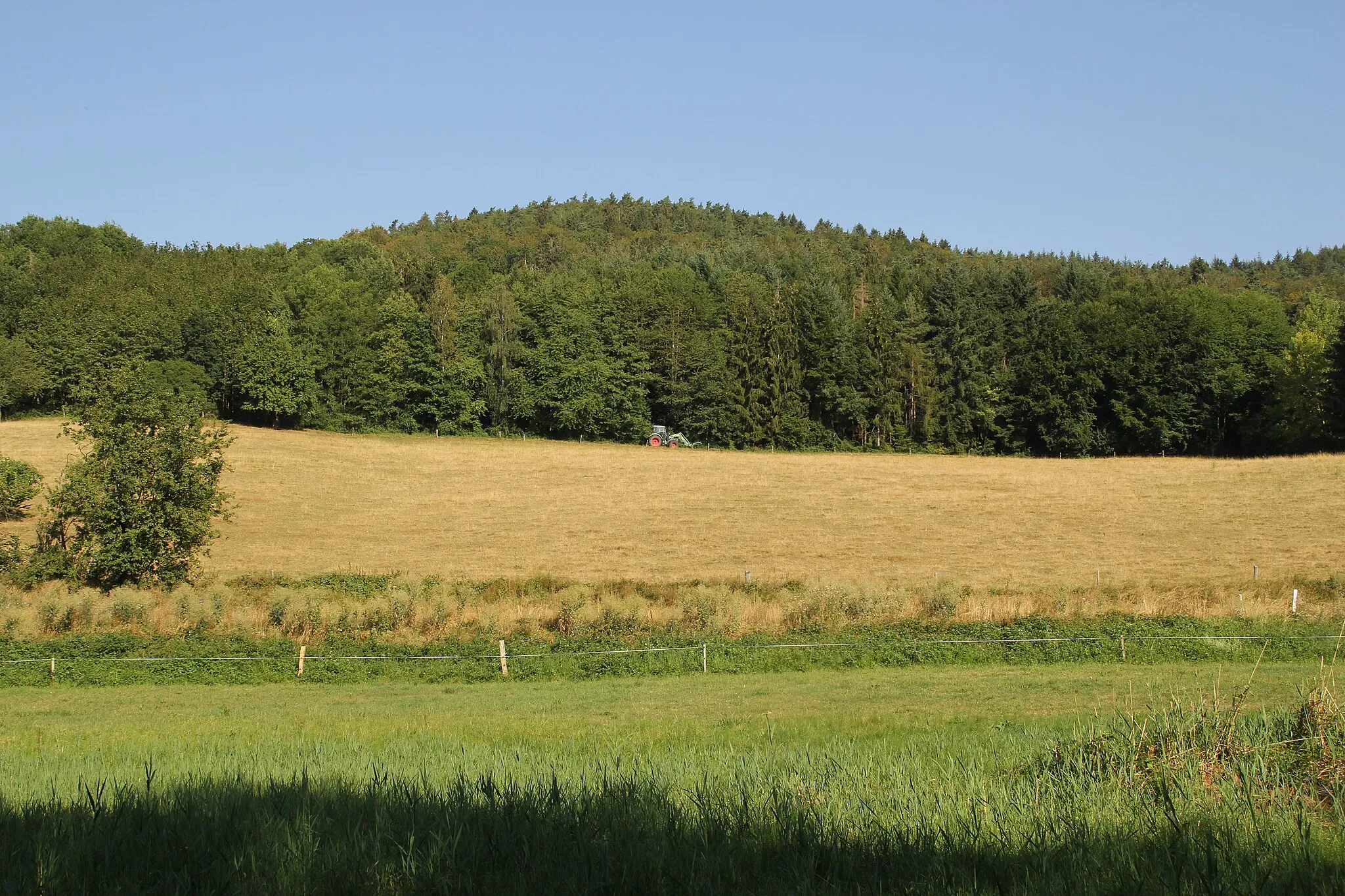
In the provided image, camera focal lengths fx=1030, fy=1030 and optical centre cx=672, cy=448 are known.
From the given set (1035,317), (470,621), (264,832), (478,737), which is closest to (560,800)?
(264,832)

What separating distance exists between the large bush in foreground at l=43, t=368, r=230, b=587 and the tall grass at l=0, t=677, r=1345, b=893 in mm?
24666

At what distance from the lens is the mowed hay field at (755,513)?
133ft

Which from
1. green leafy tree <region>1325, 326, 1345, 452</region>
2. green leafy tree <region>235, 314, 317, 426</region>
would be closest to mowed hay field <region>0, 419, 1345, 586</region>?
green leafy tree <region>235, 314, 317, 426</region>

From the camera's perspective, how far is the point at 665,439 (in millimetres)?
89125

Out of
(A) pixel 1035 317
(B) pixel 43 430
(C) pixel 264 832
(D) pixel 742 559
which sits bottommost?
(D) pixel 742 559

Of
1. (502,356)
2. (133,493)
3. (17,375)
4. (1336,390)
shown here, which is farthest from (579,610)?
(17,375)

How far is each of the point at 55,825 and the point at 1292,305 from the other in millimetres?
114816

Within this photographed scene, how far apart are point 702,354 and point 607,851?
91.8m

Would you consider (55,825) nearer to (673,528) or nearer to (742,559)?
(742,559)

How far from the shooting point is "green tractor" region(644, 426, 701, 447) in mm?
88213

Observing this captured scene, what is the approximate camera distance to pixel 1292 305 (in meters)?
100

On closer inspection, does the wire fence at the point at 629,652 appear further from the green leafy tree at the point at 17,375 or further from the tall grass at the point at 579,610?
the green leafy tree at the point at 17,375

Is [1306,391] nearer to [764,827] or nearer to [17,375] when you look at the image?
[764,827]

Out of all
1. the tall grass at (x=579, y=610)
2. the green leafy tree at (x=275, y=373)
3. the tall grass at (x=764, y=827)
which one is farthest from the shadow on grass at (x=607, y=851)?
the green leafy tree at (x=275, y=373)
